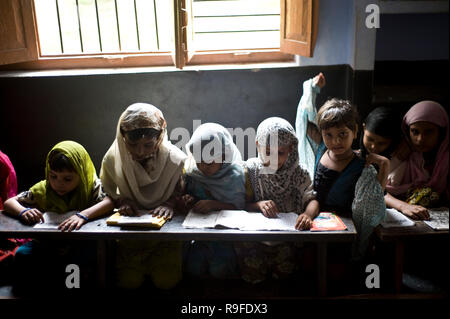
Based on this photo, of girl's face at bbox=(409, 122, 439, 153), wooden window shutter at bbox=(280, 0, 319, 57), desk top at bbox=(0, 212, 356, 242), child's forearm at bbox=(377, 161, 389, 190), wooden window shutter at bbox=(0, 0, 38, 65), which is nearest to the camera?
desk top at bbox=(0, 212, 356, 242)

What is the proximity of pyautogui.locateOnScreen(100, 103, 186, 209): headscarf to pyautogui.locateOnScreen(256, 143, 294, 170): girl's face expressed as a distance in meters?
0.59

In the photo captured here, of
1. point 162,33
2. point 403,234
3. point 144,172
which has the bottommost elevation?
point 403,234

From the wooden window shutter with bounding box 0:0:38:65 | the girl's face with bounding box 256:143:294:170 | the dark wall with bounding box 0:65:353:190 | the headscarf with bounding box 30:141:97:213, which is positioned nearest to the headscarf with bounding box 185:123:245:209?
the girl's face with bounding box 256:143:294:170

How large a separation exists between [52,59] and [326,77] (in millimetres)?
2491

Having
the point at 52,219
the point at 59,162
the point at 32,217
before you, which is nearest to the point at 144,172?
the point at 59,162

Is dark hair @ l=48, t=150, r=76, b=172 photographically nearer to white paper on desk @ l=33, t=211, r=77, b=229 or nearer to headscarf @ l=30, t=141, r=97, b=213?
headscarf @ l=30, t=141, r=97, b=213

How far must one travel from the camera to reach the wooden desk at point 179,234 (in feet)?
9.46

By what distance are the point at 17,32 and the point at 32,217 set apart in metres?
1.72

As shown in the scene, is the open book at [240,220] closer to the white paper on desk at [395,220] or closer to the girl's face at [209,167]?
the girl's face at [209,167]

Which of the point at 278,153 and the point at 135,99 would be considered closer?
the point at 278,153

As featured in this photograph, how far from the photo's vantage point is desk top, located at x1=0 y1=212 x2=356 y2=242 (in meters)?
2.88

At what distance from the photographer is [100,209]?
3.22 meters

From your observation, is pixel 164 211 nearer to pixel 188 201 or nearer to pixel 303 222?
pixel 188 201

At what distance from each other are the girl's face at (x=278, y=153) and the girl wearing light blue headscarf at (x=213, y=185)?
21cm
